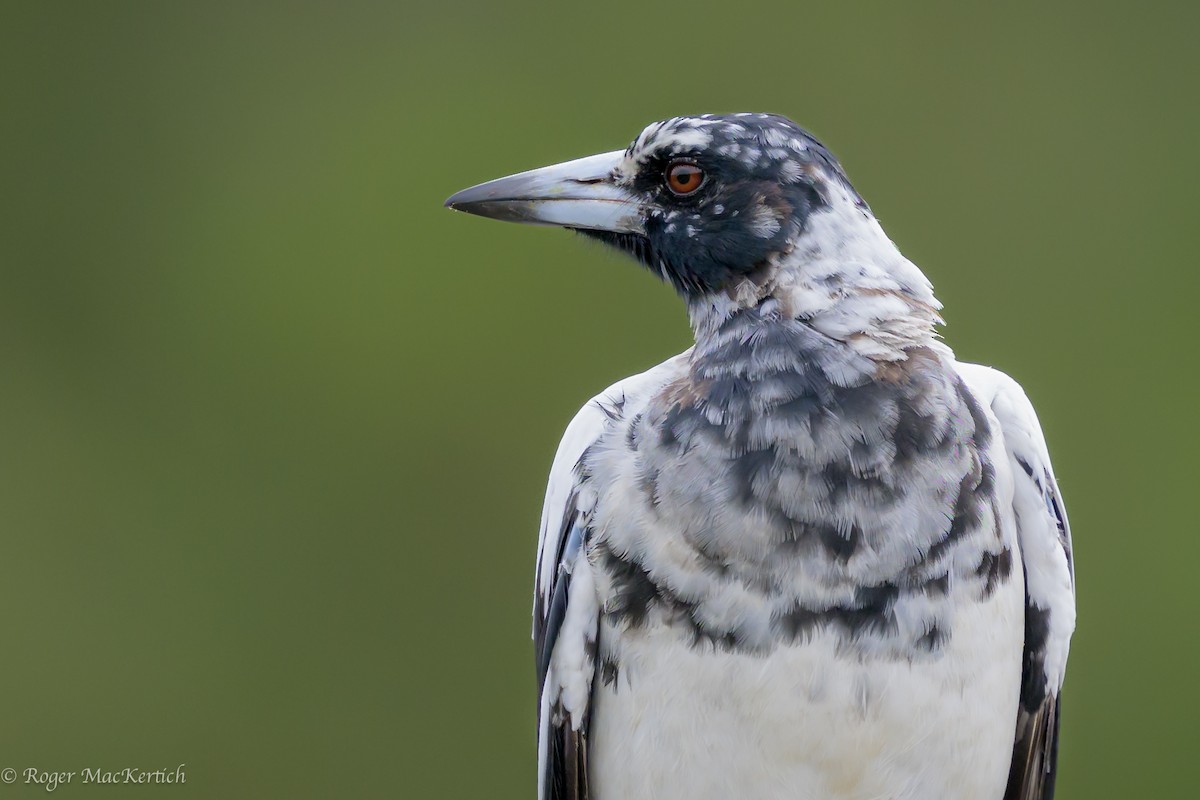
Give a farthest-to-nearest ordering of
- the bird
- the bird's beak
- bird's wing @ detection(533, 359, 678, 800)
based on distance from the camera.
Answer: the bird's beak
bird's wing @ detection(533, 359, 678, 800)
the bird

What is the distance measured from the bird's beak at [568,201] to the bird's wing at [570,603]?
20 cm

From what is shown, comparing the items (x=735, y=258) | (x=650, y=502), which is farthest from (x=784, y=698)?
(x=735, y=258)

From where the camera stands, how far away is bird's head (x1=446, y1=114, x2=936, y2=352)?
1451 mm

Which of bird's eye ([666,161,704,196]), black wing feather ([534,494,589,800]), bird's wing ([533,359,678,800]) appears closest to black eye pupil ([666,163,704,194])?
bird's eye ([666,161,704,196])

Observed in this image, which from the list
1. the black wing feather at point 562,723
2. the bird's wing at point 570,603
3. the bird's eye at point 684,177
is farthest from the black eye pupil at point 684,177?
the black wing feather at point 562,723

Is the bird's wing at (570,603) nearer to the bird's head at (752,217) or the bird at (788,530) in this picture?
the bird at (788,530)

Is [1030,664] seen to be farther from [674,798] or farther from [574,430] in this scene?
[574,430]

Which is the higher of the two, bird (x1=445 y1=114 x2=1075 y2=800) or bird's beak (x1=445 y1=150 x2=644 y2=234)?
bird's beak (x1=445 y1=150 x2=644 y2=234)

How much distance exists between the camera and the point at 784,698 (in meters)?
1.33

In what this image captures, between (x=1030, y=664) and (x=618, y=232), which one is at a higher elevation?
(x=618, y=232)

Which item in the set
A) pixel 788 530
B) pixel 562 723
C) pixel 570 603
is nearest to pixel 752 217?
pixel 788 530

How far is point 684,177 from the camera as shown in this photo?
1.51m

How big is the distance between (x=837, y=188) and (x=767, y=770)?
0.69 metres

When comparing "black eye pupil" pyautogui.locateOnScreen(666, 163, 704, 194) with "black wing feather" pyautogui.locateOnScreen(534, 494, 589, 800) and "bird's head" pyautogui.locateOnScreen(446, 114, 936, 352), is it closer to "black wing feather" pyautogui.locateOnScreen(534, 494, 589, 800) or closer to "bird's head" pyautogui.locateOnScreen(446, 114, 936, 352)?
"bird's head" pyautogui.locateOnScreen(446, 114, 936, 352)
